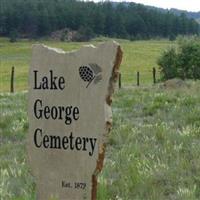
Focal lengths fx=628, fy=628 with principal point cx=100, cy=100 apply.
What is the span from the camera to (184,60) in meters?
39.5

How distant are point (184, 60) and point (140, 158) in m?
30.9

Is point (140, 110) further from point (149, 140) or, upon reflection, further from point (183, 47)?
point (183, 47)

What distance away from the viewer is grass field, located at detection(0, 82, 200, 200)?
7.63 m

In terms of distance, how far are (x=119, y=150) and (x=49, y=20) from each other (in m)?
148

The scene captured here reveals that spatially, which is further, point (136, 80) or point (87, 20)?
point (87, 20)

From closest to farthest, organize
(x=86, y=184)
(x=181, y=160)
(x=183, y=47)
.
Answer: (x=86, y=184) < (x=181, y=160) < (x=183, y=47)

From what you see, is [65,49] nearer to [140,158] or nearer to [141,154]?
[141,154]

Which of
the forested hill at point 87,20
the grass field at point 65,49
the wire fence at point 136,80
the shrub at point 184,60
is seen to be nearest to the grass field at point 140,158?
the wire fence at point 136,80

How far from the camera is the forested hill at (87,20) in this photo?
157750 mm

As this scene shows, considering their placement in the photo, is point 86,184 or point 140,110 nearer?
point 86,184

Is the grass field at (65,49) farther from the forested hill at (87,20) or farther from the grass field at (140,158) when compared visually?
the grass field at (140,158)

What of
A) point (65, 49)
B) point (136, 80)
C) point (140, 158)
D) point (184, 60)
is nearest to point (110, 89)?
point (140, 158)

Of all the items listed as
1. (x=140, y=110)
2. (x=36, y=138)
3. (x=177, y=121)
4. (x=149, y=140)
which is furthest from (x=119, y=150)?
(x=140, y=110)

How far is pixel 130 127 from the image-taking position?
1239 centimetres
